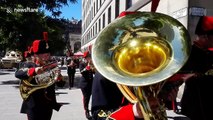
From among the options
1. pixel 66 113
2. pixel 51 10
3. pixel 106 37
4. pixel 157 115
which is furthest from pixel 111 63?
pixel 51 10

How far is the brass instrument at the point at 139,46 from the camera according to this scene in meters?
2.09

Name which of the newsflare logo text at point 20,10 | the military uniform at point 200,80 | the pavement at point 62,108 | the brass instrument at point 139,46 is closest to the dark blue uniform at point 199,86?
the military uniform at point 200,80

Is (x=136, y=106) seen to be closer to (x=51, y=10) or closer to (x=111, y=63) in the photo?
(x=111, y=63)

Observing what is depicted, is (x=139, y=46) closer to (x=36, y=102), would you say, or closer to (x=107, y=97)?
(x=107, y=97)

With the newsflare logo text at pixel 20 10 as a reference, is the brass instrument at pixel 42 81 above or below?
below

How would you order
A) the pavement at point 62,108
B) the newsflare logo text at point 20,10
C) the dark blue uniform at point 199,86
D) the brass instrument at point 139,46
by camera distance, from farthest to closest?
1. the newsflare logo text at point 20,10
2. the pavement at point 62,108
3. the dark blue uniform at point 199,86
4. the brass instrument at point 139,46

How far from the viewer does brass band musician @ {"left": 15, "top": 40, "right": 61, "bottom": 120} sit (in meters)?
4.31

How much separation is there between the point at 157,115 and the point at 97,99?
543 mm

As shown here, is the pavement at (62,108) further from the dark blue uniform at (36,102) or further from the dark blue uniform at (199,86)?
the dark blue uniform at (199,86)

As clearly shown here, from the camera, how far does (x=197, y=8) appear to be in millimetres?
9727

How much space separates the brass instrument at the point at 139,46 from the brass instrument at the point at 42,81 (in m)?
2.29

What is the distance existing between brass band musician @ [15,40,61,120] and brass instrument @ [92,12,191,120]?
225 cm

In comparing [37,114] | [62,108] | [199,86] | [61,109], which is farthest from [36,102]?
[62,108]

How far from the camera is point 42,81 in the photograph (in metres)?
4.46
